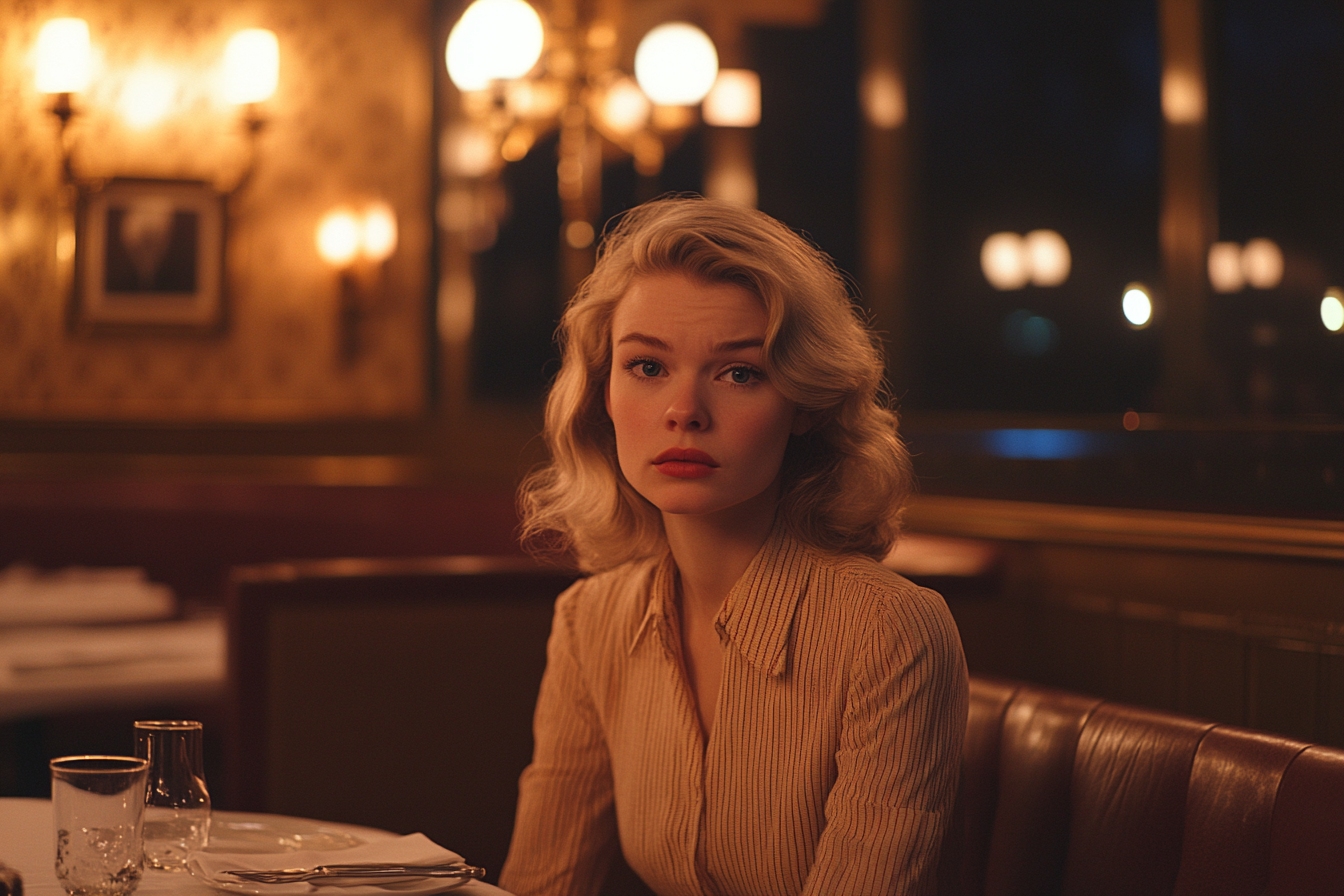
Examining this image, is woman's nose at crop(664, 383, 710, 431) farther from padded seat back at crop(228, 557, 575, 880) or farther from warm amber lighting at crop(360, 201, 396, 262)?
warm amber lighting at crop(360, 201, 396, 262)

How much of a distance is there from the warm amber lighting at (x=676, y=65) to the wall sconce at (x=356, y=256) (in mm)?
2251

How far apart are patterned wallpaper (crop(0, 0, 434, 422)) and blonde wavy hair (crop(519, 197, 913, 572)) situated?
449cm

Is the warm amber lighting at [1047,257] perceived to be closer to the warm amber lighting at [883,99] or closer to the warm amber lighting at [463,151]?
the warm amber lighting at [883,99]

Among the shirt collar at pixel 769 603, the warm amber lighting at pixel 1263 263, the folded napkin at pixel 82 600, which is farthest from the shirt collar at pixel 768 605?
the folded napkin at pixel 82 600

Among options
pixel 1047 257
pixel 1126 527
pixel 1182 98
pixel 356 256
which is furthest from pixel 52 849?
pixel 356 256

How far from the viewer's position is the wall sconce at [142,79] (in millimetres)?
5137

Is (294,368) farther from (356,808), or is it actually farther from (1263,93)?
(1263,93)

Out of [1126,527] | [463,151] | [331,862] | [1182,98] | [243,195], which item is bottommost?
[331,862]

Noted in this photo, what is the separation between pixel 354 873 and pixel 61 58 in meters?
4.93

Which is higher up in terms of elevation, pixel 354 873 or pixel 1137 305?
pixel 1137 305

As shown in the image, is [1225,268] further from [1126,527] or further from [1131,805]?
[1131,805]

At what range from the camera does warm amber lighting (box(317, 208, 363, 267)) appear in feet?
19.1

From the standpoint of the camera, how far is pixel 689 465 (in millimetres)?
1305

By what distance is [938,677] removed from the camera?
129 centimetres
